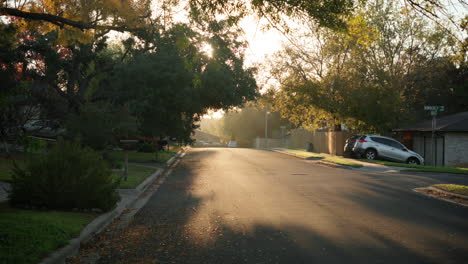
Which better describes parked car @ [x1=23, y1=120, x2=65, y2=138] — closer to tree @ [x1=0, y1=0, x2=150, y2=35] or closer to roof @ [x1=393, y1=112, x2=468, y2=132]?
tree @ [x1=0, y1=0, x2=150, y2=35]

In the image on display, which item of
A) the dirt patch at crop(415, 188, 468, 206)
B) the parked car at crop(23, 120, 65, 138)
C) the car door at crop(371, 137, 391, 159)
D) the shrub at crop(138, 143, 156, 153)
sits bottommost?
the dirt patch at crop(415, 188, 468, 206)

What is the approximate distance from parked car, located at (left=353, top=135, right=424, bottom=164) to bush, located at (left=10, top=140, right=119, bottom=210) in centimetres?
2364

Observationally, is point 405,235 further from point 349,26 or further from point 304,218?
point 349,26

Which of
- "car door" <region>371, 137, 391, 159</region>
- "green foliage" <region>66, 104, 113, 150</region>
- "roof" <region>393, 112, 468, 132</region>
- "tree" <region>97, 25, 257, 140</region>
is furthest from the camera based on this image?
"roof" <region>393, 112, 468, 132</region>

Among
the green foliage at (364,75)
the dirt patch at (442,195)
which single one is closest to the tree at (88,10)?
the dirt patch at (442,195)

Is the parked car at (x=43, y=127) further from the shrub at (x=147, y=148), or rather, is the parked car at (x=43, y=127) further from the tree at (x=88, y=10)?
the shrub at (x=147, y=148)

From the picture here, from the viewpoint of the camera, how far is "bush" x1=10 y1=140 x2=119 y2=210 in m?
9.45

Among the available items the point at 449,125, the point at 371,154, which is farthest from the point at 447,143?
the point at 371,154

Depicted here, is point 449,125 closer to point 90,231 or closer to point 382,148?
point 382,148

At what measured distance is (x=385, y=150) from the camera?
30.2 metres

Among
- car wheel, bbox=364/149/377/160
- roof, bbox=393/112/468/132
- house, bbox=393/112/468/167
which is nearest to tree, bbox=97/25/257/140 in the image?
car wheel, bbox=364/149/377/160

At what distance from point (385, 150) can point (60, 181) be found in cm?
2459

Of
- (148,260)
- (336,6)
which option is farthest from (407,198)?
(148,260)

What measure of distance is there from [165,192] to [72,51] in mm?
16233
